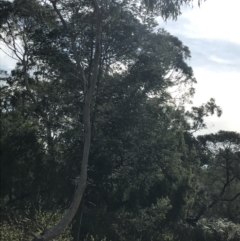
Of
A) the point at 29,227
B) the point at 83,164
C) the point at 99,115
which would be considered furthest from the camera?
the point at 99,115

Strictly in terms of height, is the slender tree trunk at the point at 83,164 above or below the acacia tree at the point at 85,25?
below

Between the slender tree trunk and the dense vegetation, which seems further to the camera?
the dense vegetation

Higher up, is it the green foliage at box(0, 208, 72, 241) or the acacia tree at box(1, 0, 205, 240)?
the acacia tree at box(1, 0, 205, 240)

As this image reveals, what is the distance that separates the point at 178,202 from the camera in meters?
23.2

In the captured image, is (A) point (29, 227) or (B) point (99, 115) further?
(B) point (99, 115)

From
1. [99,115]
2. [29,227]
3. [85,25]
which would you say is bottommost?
[29,227]

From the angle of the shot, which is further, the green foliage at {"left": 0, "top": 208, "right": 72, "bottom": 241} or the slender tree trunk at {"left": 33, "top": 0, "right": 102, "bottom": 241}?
the green foliage at {"left": 0, "top": 208, "right": 72, "bottom": 241}

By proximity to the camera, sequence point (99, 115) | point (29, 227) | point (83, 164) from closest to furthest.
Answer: point (83, 164) < point (29, 227) < point (99, 115)

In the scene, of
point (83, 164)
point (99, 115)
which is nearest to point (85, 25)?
point (99, 115)

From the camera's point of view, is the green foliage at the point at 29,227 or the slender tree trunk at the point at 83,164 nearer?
the slender tree trunk at the point at 83,164

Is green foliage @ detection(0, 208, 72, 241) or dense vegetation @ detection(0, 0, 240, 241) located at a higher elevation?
dense vegetation @ detection(0, 0, 240, 241)

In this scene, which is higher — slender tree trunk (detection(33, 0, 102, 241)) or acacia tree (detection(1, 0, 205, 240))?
acacia tree (detection(1, 0, 205, 240))

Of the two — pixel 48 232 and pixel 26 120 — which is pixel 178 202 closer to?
pixel 26 120

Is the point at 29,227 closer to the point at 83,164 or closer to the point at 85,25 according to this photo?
the point at 83,164
